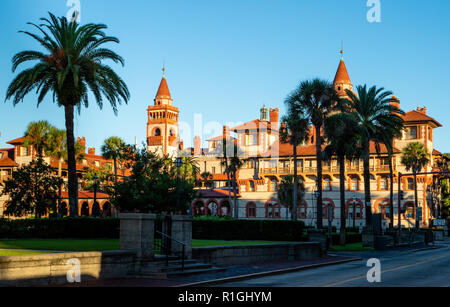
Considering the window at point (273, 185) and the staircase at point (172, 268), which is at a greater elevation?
the window at point (273, 185)

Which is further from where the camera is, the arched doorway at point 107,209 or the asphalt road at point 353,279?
the arched doorway at point 107,209

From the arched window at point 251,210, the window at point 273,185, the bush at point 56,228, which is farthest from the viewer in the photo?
the arched window at point 251,210

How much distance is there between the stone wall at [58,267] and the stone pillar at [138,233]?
39 cm

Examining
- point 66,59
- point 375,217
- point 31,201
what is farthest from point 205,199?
point 66,59

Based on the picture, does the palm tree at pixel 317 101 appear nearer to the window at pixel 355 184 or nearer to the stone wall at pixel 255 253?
the stone wall at pixel 255 253

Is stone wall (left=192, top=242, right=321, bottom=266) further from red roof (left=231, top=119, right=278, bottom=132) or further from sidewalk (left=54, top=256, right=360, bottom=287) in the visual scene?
red roof (left=231, top=119, right=278, bottom=132)

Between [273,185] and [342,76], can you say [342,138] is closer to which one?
[273,185]

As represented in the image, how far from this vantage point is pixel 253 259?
2594 centimetres

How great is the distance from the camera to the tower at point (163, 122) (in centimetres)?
14325

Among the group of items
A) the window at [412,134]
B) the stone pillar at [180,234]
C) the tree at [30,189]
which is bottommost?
the stone pillar at [180,234]

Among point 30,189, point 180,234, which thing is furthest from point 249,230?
point 30,189

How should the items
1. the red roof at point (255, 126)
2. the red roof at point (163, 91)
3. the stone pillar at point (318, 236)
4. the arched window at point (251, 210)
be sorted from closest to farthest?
the stone pillar at point (318, 236)
the arched window at point (251, 210)
the red roof at point (255, 126)
the red roof at point (163, 91)

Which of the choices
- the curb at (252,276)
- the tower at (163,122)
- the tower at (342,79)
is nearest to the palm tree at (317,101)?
the curb at (252,276)

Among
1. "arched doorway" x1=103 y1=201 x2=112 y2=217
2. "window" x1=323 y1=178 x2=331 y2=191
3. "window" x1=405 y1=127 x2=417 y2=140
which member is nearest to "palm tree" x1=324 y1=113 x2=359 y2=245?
"window" x1=323 y1=178 x2=331 y2=191
